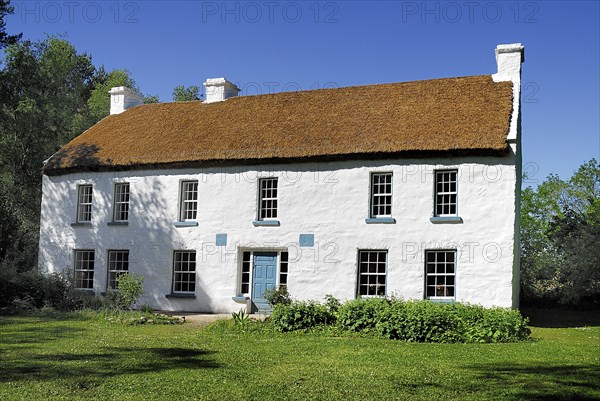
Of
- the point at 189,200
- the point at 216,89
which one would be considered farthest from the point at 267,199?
the point at 216,89

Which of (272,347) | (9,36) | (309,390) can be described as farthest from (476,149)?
(9,36)

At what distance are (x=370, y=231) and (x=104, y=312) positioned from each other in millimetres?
8836

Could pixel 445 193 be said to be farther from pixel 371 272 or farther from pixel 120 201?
pixel 120 201

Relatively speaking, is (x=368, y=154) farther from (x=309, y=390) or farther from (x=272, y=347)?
(x=309, y=390)

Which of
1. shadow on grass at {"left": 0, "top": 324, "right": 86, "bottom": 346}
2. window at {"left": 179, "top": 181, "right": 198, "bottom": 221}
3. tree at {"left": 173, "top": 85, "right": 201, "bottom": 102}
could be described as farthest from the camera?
tree at {"left": 173, "top": 85, "right": 201, "bottom": 102}

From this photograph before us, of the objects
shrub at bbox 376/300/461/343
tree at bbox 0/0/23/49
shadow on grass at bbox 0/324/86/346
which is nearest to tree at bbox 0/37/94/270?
tree at bbox 0/0/23/49

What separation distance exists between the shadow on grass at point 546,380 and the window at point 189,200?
14.4m

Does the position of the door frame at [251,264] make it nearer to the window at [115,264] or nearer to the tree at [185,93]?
the window at [115,264]

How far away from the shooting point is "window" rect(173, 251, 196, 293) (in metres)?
23.6

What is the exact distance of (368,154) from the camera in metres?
20.9

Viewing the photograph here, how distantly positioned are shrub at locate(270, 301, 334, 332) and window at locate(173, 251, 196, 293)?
6.80 meters

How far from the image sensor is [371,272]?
2089 cm

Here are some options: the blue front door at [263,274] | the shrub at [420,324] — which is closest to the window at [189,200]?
the blue front door at [263,274]

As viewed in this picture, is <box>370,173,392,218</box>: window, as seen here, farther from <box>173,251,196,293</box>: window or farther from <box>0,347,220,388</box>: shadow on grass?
<box>0,347,220,388</box>: shadow on grass
